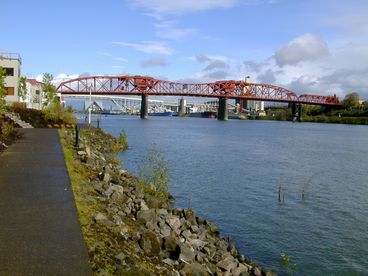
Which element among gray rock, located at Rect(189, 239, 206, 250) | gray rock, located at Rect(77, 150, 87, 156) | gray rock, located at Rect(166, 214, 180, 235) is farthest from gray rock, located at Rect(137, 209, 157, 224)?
gray rock, located at Rect(77, 150, 87, 156)

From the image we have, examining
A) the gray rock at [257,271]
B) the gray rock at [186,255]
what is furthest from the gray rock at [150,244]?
the gray rock at [257,271]

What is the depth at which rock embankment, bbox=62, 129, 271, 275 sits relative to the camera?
881 centimetres

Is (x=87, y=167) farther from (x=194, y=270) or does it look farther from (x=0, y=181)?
(x=194, y=270)

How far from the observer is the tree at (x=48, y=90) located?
222ft

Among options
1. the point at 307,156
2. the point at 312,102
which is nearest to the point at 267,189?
the point at 307,156

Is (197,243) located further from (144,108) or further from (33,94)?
(144,108)

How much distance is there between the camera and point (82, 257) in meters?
8.08

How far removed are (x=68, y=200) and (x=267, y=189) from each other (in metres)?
17.5

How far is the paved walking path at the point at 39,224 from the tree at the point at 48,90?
171 ft

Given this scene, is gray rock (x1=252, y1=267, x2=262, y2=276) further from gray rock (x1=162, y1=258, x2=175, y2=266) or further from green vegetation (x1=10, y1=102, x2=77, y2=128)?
green vegetation (x1=10, y1=102, x2=77, y2=128)

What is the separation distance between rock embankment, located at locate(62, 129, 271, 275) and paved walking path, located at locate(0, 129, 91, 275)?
1.07ft

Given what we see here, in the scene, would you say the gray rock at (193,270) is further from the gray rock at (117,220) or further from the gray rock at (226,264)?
the gray rock at (117,220)

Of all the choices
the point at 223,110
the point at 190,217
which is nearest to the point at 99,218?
the point at 190,217

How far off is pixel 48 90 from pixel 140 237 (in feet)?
212
